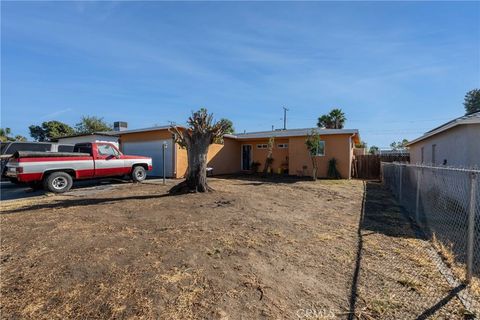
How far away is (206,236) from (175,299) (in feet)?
6.65

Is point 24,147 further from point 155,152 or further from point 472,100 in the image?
point 472,100

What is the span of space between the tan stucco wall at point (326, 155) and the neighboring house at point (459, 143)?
4.77 meters

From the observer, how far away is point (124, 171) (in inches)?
495

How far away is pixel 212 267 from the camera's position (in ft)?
12.3

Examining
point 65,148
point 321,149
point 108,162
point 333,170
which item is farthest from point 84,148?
point 333,170

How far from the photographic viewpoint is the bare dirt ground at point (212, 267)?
2.83m

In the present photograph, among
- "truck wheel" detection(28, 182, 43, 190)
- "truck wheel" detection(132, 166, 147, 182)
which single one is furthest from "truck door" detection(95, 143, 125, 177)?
"truck wheel" detection(28, 182, 43, 190)

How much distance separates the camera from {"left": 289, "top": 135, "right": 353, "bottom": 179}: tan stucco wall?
17500mm

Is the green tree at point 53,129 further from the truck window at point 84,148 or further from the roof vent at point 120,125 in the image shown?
the truck window at point 84,148

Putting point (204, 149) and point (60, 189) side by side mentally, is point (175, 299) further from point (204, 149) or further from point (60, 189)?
point (60, 189)

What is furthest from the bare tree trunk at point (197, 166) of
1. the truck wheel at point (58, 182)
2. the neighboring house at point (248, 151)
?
the neighboring house at point (248, 151)

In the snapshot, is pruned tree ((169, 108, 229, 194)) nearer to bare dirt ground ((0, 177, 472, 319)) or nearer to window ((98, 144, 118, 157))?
bare dirt ground ((0, 177, 472, 319))

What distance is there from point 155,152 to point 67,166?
274 inches

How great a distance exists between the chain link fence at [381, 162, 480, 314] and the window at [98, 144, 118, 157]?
36.3 ft
